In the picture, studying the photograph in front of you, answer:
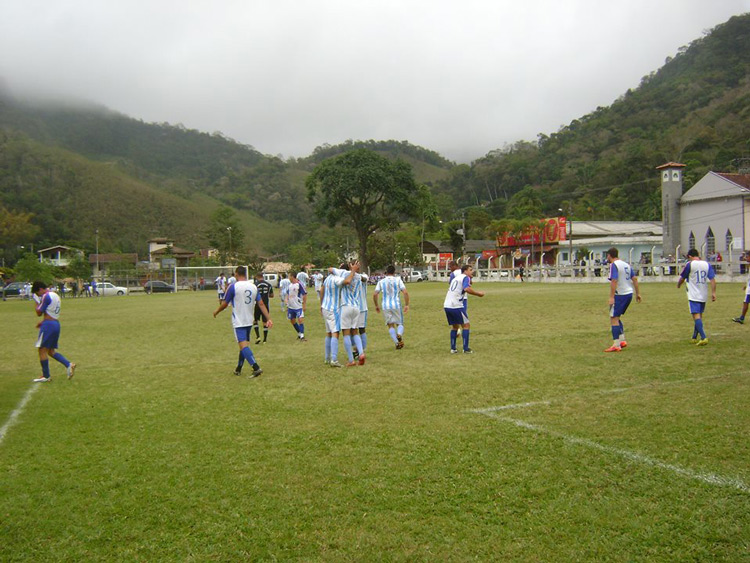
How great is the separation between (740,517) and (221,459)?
160 inches

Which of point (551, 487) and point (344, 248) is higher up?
point (344, 248)

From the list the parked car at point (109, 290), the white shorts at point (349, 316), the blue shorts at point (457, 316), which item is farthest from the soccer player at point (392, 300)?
the parked car at point (109, 290)

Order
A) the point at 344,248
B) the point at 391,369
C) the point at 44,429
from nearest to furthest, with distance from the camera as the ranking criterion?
the point at 44,429
the point at 391,369
the point at 344,248

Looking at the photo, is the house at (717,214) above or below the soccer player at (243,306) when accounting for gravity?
above

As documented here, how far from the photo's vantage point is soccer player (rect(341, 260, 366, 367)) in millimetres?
10430

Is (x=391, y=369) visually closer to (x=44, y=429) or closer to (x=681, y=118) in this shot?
(x=44, y=429)

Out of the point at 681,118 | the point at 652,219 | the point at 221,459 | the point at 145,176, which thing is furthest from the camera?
the point at 145,176

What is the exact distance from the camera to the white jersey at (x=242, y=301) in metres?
9.82

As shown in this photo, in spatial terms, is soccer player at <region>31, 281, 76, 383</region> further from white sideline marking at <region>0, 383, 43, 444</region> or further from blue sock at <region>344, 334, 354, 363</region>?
blue sock at <region>344, 334, 354, 363</region>

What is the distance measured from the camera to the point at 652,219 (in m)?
86.1

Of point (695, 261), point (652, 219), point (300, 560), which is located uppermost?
point (652, 219)

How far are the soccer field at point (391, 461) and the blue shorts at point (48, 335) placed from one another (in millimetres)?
691

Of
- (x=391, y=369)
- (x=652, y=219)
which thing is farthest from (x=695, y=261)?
(x=652, y=219)

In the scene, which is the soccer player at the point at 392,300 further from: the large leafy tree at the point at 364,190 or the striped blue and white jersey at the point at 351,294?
the large leafy tree at the point at 364,190
